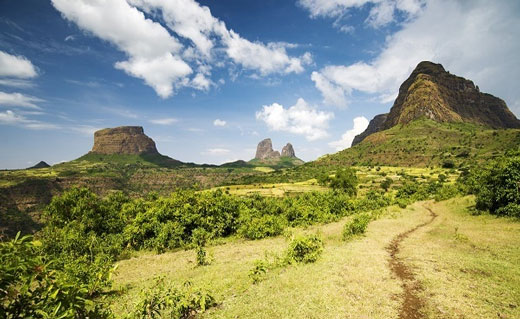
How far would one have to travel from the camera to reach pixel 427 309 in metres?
9.20

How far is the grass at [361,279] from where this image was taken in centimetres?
931

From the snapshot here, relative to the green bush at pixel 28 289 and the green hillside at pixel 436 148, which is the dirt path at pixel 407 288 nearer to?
the green bush at pixel 28 289

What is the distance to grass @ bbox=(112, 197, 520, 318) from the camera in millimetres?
9312

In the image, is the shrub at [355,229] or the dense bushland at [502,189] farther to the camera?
the dense bushland at [502,189]

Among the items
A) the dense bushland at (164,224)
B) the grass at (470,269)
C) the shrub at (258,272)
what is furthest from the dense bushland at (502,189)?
the shrub at (258,272)

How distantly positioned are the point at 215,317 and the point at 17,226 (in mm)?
142523

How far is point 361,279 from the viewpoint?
12.0m

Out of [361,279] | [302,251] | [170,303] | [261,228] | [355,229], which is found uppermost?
[170,303]

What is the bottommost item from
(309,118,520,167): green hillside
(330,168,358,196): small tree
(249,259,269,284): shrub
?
(249,259,269,284): shrub

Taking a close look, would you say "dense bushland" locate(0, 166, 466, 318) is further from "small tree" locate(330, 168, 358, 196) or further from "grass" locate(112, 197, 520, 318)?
"small tree" locate(330, 168, 358, 196)

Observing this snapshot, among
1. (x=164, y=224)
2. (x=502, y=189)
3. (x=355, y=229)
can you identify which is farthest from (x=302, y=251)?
(x=502, y=189)

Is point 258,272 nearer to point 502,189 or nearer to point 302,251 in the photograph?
point 302,251

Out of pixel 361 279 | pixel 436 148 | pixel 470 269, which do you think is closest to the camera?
pixel 361 279

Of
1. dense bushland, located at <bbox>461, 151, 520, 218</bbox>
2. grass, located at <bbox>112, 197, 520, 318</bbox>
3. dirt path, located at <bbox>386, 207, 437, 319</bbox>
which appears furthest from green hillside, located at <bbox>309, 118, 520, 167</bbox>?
dirt path, located at <bbox>386, 207, 437, 319</bbox>
